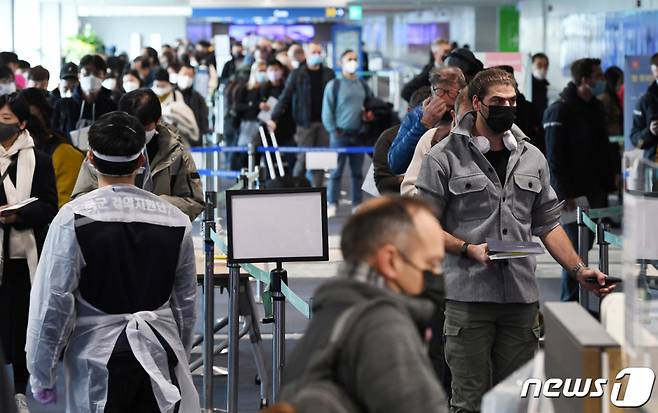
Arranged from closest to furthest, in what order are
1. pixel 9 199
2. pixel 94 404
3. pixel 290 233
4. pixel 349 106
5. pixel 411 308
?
pixel 411 308, pixel 94 404, pixel 290 233, pixel 9 199, pixel 349 106

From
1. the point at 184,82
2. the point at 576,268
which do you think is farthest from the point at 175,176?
the point at 184,82

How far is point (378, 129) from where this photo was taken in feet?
56.7

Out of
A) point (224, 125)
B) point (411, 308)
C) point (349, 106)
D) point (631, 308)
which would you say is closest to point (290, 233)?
point (631, 308)

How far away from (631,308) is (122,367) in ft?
7.45

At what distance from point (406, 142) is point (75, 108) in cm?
583

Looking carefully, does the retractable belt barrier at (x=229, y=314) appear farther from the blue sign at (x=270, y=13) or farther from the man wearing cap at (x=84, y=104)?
the blue sign at (x=270, y=13)

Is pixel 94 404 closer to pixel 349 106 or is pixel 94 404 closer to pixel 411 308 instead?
pixel 411 308

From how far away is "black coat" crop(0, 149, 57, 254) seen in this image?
7395 millimetres

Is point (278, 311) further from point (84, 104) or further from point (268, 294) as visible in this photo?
point (84, 104)

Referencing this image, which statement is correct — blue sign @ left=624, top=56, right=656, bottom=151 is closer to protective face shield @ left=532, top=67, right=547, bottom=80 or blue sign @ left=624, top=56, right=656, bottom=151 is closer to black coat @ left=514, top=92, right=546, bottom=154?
protective face shield @ left=532, top=67, right=547, bottom=80

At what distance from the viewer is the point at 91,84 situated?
1218 cm

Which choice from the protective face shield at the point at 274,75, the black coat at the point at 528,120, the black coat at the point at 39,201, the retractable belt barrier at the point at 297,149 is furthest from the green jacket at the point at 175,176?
the protective face shield at the point at 274,75

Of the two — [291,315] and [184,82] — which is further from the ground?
[184,82]

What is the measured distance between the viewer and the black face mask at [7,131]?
7574 mm
